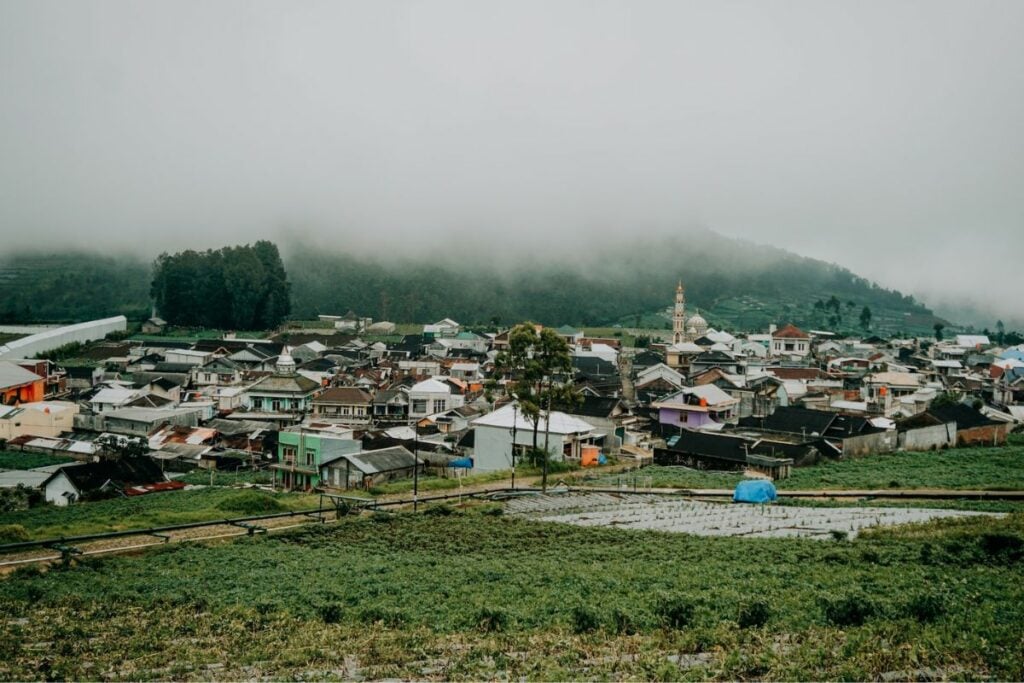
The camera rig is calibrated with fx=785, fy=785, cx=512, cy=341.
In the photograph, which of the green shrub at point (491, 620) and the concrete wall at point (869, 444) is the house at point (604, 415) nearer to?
the concrete wall at point (869, 444)

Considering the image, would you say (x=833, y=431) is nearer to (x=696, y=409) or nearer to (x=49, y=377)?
(x=696, y=409)

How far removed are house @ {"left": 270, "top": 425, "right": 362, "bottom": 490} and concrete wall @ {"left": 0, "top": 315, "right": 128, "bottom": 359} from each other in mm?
35415

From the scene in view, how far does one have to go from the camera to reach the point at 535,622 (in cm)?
1079

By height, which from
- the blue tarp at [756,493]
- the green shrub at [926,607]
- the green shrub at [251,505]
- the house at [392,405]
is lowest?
the house at [392,405]

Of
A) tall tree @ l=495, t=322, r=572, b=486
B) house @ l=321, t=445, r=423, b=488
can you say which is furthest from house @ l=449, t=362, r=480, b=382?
tall tree @ l=495, t=322, r=572, b=486

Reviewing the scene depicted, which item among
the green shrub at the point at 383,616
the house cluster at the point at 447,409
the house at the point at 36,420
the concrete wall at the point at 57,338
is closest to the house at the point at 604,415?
the house cluster at the point at 447,409

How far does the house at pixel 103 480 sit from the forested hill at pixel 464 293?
219 feet

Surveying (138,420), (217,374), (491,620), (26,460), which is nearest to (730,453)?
(491,620)

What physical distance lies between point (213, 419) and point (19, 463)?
1204 cm

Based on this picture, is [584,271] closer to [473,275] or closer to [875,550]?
[473,275]

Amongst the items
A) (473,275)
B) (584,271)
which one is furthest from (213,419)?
(584,271)

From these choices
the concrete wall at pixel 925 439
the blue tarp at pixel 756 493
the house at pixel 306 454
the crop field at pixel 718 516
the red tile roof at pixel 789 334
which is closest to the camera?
the crop field at pixel 718 516

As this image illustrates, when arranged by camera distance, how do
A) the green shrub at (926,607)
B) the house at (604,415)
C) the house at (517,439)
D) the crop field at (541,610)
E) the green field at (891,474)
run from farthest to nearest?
the house at (604,415)
the house at (517,439)
the green field at (891,474)
the green shrub at (926,607)
the crop field at (541,610)

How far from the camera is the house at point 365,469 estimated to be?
95.1 feet
